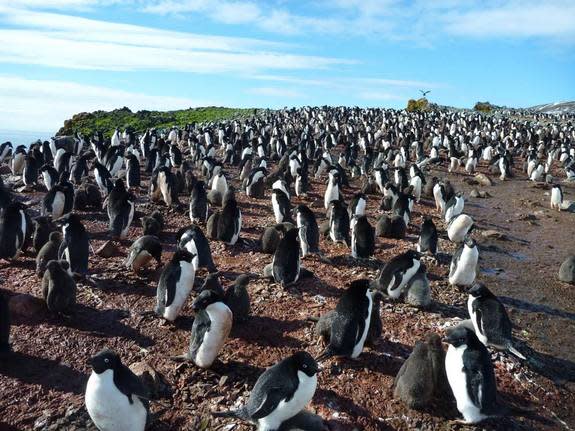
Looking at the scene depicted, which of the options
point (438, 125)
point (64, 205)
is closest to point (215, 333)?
point (64, 205)

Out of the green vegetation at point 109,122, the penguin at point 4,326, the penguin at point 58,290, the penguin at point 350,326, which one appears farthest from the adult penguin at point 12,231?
the green vegetation at point 109,122

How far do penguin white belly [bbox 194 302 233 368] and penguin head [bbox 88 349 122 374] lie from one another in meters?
1.35

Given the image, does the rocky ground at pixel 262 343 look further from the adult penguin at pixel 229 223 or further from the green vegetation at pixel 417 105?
the green vegetation at pixel 417 105

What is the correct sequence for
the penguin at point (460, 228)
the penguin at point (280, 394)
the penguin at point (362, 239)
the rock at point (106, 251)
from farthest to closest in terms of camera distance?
the penguin at point (460, 228)
the penguin at point (362, 239)
the rock at point (106, 251)
the penguin at point (280, 394)

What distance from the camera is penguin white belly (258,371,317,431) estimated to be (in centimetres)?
477

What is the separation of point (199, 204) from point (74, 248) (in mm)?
4018

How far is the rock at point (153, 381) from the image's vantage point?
18.3 ft

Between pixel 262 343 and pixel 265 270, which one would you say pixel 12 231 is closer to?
pixel 265 270

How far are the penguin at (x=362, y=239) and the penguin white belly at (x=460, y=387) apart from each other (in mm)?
4493

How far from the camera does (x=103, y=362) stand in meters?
4.64

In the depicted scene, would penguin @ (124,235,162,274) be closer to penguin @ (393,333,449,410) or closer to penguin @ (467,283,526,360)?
penguin @ (393,333,449,410)

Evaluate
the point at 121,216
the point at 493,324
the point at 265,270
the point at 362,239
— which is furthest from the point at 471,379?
the point at 121,216

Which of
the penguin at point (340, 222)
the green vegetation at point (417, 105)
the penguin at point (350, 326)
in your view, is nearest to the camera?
the penguin at point (350, 326)

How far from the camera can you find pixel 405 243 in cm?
1151
